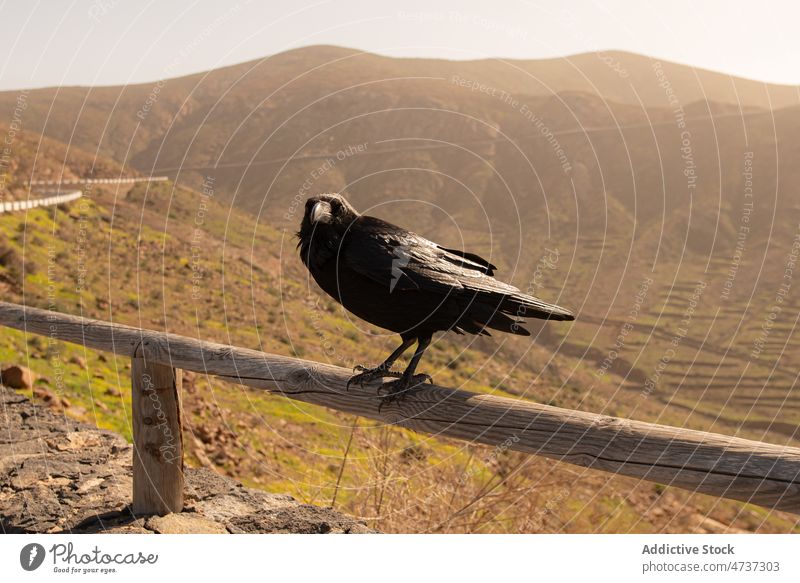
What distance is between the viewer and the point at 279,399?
41.2 ft

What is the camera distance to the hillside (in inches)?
251

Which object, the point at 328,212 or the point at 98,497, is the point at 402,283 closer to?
the point at 328,212

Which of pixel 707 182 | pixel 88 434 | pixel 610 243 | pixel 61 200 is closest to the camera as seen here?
pixel 88 434

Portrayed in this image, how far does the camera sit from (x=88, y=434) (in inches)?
233

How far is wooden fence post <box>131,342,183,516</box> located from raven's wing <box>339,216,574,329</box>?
1741 millimetres

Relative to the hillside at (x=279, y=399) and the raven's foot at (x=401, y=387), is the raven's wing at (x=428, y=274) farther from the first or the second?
the hillside at (x=279, y=399)

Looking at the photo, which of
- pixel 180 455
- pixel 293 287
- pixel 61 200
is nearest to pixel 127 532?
pixel 180 455

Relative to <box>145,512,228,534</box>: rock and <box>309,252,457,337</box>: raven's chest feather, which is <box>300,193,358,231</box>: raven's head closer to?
<box>309,252,457,337</box>: raven's chest feather

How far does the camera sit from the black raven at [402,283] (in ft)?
11.6

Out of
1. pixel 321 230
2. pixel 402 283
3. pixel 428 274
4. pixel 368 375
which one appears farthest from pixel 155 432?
pixel 428 274

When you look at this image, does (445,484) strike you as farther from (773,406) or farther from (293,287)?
(773,406)

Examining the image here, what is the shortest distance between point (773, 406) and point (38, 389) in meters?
46.4

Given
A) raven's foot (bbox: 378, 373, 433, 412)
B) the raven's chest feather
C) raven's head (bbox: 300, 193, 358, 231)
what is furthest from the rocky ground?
raven's head (bbox: 300, 193, 358, 231)

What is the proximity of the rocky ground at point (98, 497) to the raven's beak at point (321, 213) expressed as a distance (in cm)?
217
